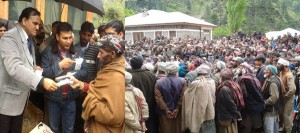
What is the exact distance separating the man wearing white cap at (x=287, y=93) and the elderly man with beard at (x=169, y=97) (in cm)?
260

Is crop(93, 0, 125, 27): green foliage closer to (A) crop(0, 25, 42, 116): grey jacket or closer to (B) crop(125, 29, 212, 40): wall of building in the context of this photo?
(B) crop(125, 29, 212, 40): wall of building

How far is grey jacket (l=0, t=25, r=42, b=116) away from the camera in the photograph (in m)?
3.01

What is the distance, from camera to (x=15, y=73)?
3.01 m

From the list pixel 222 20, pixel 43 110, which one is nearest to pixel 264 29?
pixel 222 20

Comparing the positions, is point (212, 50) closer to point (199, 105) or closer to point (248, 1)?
point (199, 105)

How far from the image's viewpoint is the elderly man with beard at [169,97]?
5.73 metres

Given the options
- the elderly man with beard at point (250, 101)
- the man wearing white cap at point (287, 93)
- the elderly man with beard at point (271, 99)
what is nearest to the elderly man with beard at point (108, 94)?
the elderly man with beard at point (250, 101)

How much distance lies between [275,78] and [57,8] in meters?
5.25

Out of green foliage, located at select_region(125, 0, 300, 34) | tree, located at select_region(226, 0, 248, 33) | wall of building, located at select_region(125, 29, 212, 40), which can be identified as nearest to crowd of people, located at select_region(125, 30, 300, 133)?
wall of building, located at select_region(125, 29, 212, 40)

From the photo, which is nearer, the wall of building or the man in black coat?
the man in black coat

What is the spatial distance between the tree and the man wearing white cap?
43.3 metres

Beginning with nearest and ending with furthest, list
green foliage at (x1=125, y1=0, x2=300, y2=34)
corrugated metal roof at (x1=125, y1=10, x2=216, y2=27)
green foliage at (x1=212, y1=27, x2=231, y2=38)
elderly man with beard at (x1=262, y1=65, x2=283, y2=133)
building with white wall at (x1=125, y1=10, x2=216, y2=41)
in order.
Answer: elderly man with beard at (x1=262, y1=65, x2=283, y2=133)
corrugated metal roof at (x1=125, y1=10, x2=216, y2=27)
building with white wall at (x1=125, y1=10, x2=216, y2=41)
green foliage at (x1=125, y1=0, x2=300, y2=34)
green foliage at (x1=212, y1=27, x2=231, y2=38)

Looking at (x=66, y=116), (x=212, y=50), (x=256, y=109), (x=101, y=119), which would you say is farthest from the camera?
(x=212, y=50)

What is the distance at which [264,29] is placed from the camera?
5119 cm
